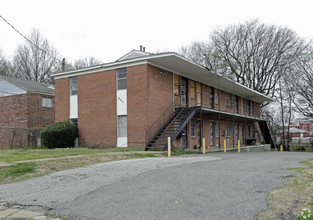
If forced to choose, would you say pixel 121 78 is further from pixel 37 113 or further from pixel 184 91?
pixel 37 113

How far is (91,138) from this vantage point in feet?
68.8

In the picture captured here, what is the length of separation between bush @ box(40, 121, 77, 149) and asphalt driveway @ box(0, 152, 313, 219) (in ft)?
35.9

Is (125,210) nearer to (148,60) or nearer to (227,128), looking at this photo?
(148,60)

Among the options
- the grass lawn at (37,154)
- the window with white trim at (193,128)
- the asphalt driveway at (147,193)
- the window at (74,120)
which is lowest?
the asphalt driveway at (147,193)

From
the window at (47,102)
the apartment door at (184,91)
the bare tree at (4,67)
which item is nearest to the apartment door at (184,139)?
the apartment door at (184,91)

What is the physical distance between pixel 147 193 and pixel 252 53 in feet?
121

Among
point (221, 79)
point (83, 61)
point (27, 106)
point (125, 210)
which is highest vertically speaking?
point (83, 61)

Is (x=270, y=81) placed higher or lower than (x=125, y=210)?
higher

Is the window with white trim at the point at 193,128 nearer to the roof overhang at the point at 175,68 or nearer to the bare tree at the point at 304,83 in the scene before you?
the roof overhang at the point at 175,68

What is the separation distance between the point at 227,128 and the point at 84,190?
24.6 meters

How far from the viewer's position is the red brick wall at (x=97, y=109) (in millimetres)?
20156

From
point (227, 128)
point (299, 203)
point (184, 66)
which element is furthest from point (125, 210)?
point (227, 128)

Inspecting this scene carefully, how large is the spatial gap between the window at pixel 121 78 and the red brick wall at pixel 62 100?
4.65 meters

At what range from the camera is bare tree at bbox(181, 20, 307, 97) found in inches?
1500
